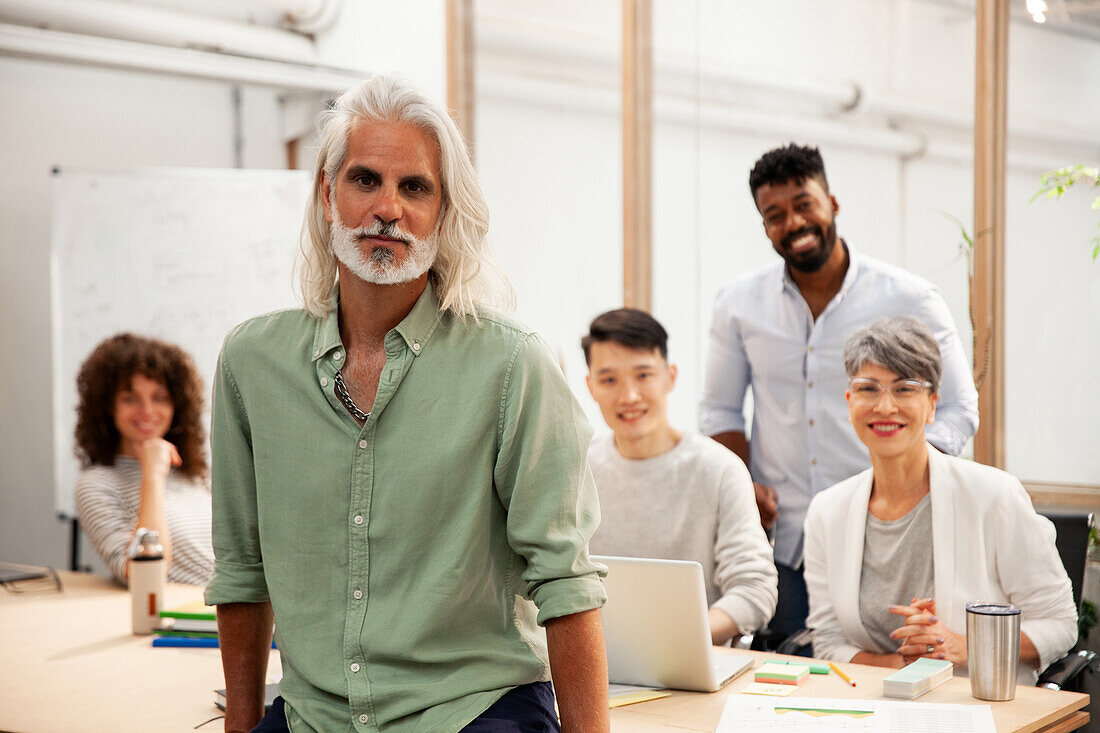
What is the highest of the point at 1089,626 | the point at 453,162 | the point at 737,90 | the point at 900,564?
the point at 737,90

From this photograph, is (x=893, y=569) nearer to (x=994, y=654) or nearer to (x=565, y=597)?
(x=994, y=654)

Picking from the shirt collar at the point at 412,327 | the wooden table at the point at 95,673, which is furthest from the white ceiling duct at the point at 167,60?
the shirt collar at the point at 412,327

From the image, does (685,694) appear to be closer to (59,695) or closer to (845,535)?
(845,535)

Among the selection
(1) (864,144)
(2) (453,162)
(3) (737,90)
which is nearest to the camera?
(2) (453,162)

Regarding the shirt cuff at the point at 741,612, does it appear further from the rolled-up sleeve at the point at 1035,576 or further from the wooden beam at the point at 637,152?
the wooden beam at the point at 637,152

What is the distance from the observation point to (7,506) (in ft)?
16.1

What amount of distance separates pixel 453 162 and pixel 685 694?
1076 millimetres

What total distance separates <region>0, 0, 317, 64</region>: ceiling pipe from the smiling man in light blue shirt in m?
2.57

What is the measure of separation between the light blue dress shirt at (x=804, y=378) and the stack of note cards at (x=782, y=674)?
116 cm

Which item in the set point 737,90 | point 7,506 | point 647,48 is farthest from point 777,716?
point 7,506

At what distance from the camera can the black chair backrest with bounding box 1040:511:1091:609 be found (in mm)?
2605

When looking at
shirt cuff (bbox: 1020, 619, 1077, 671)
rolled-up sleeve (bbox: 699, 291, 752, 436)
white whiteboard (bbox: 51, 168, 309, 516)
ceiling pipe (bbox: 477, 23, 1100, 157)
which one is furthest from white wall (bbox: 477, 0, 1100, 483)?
white whiteboard (bbox: 51, 168, 309, 516)

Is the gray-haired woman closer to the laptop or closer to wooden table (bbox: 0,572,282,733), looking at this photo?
the laptop

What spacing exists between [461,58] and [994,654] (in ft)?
11.8
